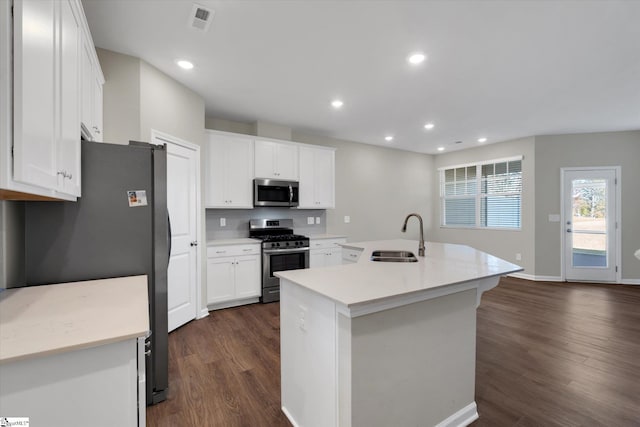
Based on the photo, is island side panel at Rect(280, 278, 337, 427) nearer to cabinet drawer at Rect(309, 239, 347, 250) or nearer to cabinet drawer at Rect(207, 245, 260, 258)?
cabinet drawer at Rect(207, 245, 260, 258)

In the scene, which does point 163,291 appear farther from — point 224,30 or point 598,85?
point 598,85

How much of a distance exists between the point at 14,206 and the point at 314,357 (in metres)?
1.76

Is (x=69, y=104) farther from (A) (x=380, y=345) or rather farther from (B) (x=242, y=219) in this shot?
(B) (x=242, y=219)

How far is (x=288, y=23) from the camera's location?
6.89ft

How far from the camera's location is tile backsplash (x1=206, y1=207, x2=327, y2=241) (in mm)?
4062

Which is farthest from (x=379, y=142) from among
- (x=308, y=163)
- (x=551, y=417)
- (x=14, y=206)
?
(x=14, y=206)

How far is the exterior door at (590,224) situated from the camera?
4957mm

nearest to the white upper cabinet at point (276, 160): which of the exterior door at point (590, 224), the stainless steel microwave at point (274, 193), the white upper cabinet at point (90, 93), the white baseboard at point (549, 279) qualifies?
the stainless steel microwave at point (274, 193)

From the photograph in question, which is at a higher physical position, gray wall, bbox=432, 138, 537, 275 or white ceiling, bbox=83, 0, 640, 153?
white ceiling, bbox=83, 0, 640, 153

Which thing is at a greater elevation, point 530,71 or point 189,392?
point 530,71

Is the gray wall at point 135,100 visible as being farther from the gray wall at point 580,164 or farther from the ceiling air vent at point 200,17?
the gray wall at point 580,164

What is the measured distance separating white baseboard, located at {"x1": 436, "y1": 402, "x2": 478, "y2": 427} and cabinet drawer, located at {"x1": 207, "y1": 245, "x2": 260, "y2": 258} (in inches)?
113

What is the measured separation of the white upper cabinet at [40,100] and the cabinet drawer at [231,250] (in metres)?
2.13

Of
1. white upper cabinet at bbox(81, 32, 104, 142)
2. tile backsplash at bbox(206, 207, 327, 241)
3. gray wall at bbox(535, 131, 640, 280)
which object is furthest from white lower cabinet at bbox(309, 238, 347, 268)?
gray wall at bbox(535, 131, 640, 280)
